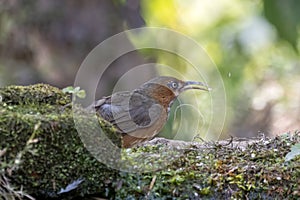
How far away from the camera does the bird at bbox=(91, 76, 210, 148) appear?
7.79 ft

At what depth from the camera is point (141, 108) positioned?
2.69m

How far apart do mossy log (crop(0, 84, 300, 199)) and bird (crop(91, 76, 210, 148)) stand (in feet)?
1.27

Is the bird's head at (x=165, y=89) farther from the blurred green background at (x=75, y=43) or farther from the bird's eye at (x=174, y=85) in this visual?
→ the blurred green background at (x=75, y=43)

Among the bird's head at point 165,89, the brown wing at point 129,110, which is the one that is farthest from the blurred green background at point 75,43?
the brown wing at point 129,110

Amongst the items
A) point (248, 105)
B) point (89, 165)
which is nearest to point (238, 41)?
point (89, 165)

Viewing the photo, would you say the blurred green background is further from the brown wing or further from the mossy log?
the mossy log

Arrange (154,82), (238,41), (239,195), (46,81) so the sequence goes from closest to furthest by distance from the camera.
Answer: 1. (239,195)
2. (238,41)
3. (154,82)
4. (46,81)

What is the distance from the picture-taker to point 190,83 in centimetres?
302

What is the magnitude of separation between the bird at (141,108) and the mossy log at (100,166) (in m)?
0.39

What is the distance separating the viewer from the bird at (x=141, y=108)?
2.37m

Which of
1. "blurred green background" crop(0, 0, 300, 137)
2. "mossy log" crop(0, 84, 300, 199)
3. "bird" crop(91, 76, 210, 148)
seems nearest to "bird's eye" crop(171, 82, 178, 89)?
"bird" crop(91, 76, 210, 148)

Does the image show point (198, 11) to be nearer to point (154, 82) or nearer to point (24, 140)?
point (154, 82)

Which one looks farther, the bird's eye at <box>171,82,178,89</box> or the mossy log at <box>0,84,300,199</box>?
the bird's eye at <box>171,82,178,89</box>

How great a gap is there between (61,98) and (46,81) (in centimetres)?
321
